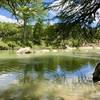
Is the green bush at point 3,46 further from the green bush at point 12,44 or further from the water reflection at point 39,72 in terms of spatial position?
the water reflection at point 39,72

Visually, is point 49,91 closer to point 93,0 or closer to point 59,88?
point 59,88

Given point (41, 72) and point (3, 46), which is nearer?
point (41, 72)

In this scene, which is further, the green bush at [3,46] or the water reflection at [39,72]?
the green bush at [3,46]

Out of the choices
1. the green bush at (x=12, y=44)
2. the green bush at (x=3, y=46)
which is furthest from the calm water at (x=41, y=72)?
the green bush at (x=12, y=44)

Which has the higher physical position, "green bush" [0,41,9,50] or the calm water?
"green bush" [0,41,9,50]

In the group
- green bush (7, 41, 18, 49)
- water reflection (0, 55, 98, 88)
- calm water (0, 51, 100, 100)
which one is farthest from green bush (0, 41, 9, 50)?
water reflection (0, 55, 98, 88)

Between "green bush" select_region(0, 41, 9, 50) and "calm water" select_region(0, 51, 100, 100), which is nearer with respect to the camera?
"calm water" select_region(0, 51, 100, 100)

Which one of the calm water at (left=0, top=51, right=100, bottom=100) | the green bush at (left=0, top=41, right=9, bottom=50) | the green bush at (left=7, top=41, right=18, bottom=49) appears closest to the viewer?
the calm water at (left=0, top=51, right=100, bottom=100)

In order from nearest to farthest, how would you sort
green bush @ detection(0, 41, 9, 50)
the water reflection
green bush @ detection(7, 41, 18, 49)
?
the water reflection
green bush @ detection(0, 41, 9, 50)
green bush @ detection(7, 41, 18, 49)

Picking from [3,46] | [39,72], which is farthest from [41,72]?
[3,46]

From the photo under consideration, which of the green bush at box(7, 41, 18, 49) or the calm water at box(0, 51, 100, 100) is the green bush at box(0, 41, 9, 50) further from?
the calm water at box(0, 51, 100, 100)

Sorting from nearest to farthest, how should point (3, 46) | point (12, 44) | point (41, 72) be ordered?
point (41, 72) → point (3, 46) → point (12, 44)

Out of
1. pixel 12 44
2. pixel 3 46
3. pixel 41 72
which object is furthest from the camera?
pixel 12 44

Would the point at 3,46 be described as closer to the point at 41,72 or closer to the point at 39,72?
the point at 39,72
